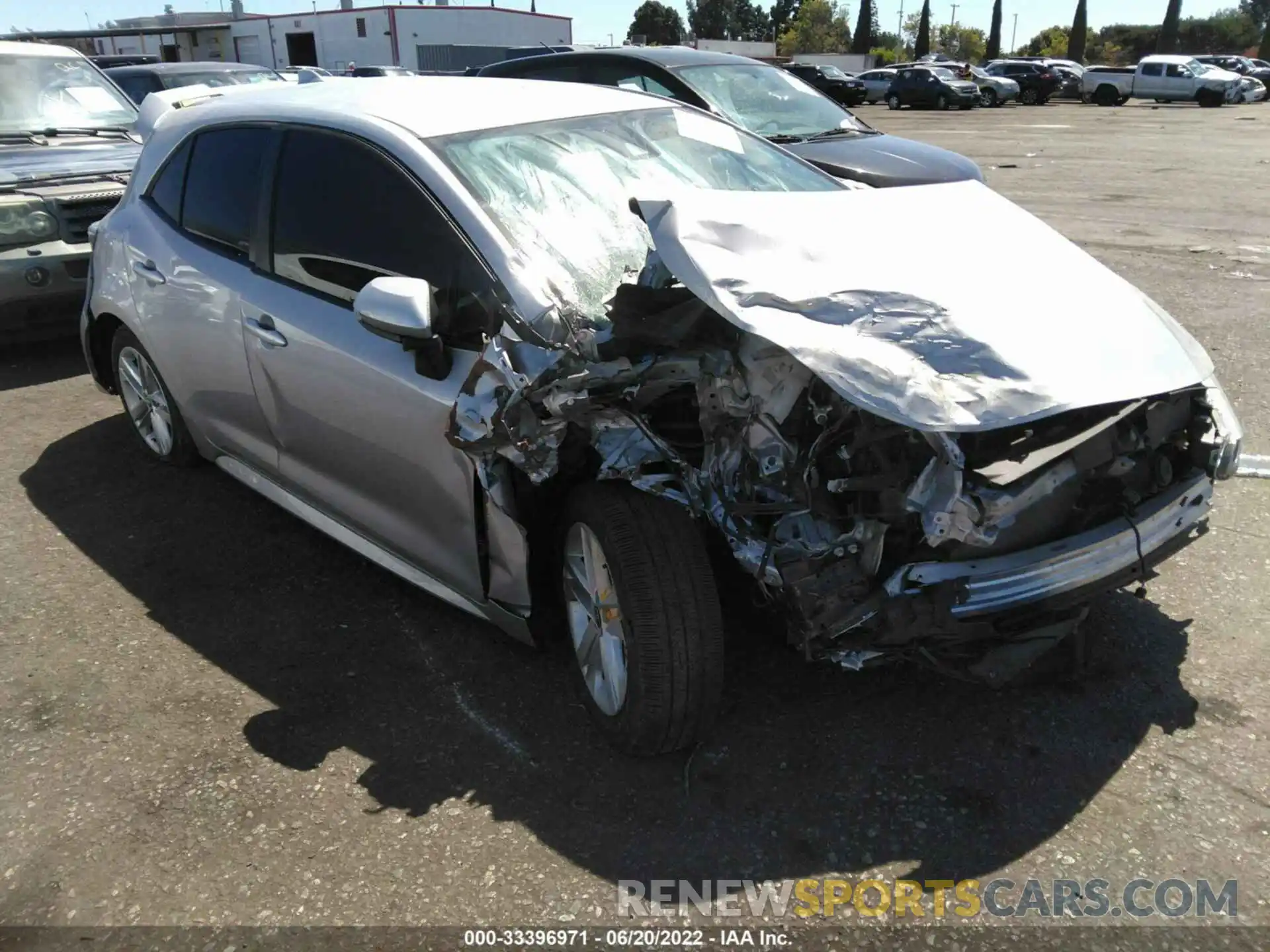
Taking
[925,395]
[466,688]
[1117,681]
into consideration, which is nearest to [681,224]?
[925,395]

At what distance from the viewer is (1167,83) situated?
111 ft

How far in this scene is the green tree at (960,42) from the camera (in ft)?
267

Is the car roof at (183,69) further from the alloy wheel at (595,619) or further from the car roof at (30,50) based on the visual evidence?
the alloy wheel at (595,619)

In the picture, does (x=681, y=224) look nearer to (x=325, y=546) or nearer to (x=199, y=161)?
(x=325, y=546)

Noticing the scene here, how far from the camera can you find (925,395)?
2389mm

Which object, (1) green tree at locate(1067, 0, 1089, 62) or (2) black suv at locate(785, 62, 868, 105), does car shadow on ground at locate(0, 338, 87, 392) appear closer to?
(2) black suv at locate(785, 62, 868, 105)

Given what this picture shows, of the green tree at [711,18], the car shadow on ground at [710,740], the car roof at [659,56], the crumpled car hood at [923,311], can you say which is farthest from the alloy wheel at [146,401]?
the green tree at [711,18]

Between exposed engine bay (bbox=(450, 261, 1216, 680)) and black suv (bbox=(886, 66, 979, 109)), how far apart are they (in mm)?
33033

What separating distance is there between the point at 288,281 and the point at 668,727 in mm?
2148

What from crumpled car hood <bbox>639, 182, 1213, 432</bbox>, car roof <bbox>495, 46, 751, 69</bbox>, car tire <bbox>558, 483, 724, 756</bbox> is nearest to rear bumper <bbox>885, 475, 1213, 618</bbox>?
crumpled car hood <bbox>639, 182, 1213, 432</bbox>

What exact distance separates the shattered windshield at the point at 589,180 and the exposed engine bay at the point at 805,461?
344 millimetres

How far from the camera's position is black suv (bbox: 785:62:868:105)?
108 feet

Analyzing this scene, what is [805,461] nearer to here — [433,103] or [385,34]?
[433,103]

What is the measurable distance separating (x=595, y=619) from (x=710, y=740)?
501mm
